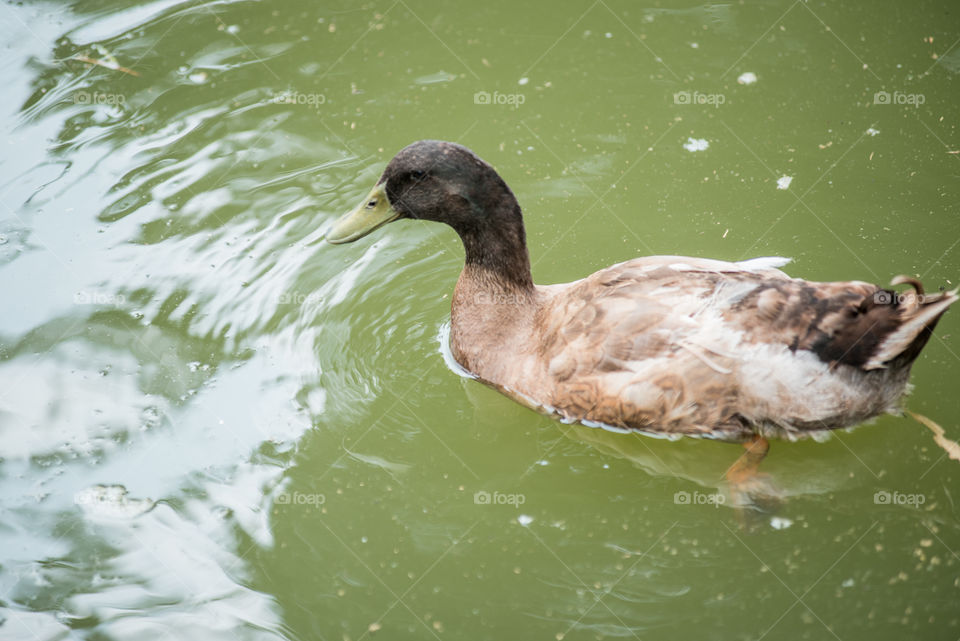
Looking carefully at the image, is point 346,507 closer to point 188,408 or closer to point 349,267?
A: point 188,408

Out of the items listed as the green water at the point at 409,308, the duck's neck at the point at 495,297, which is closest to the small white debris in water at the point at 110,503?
the green water at the point at 409,308

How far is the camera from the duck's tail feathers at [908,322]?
3.88 metres

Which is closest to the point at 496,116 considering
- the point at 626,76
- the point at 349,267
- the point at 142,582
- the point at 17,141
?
the point at 626,76

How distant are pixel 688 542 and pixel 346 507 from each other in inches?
63.7

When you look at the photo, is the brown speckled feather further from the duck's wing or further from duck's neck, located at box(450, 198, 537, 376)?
duck's neck, located at box(450, 198, 537, 376)

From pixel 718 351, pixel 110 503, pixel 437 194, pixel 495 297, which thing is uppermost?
pixel 437 194

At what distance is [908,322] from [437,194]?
2.27 meters

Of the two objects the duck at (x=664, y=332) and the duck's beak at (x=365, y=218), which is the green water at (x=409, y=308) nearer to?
the duck at (x=664, y=332)

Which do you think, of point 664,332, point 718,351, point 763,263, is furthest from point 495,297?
point 763,263

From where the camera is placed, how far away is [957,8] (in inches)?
272

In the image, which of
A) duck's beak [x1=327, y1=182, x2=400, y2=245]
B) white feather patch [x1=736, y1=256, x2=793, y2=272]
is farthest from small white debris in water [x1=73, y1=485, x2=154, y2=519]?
white feather patch [x1=736, y1=256, x2=793, y2=272]

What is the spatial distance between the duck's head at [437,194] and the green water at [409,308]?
2.60ft

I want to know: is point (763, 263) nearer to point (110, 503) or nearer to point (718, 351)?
point (718, 351)

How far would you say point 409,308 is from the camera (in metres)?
5.45
